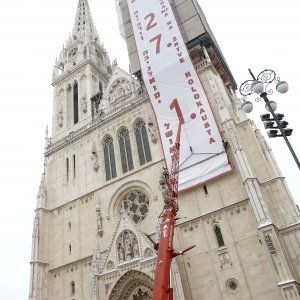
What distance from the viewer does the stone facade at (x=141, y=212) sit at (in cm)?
1719

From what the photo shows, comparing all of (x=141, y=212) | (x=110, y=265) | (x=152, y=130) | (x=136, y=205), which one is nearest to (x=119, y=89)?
(x=152, y=130)

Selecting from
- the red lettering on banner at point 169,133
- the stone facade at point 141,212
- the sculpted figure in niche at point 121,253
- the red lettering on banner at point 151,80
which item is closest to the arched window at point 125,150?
the stone facade at point 141,212

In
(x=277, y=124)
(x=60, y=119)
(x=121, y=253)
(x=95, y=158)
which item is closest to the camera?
(x=277, y=124)

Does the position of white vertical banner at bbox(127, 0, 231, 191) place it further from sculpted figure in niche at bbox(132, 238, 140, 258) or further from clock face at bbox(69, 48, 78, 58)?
clock face at bbox(69, 48, 78, 58)

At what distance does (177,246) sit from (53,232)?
10462 millimetres

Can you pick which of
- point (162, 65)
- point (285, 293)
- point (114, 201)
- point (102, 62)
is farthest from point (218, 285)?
point (102, 62)

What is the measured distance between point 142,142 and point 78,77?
12.9m

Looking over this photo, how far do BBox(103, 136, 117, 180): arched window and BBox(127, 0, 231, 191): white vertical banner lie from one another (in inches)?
188

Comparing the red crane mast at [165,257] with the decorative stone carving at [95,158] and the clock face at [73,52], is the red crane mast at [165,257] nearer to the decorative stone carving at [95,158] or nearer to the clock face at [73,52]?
the decorative stone carving at [95,158]

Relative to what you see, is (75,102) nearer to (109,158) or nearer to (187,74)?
(109,158)

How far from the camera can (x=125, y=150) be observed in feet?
83.3

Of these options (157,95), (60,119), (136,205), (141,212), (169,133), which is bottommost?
(141,212)

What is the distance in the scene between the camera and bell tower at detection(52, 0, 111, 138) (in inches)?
1227

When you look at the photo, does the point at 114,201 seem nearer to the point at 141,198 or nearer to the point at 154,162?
the point at 141,198
